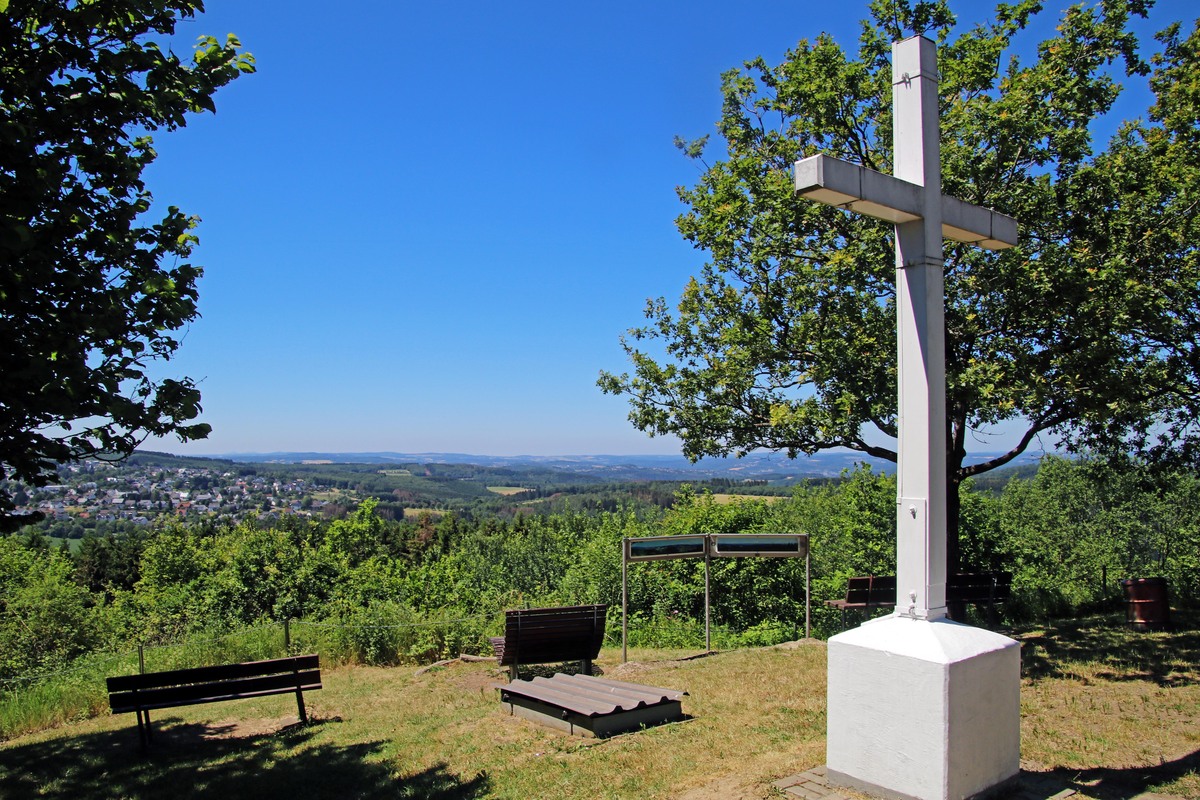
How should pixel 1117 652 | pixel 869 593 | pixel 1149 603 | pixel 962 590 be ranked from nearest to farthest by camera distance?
pixel 1117 652, pixel 1149 603, pixel 962 590, pixel 869 593

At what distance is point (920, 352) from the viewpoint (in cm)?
485

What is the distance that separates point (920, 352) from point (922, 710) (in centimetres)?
207

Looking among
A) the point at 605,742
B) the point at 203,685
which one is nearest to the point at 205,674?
the point at 203,685

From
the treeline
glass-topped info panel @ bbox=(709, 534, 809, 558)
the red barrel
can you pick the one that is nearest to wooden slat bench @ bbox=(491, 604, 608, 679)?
glass-topped info panel @ bbox=(709, 534, 809, 558)

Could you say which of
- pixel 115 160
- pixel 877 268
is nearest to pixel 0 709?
pixel 115 160

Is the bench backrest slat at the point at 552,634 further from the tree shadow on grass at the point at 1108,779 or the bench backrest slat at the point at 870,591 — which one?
the tree shadow on grass at the point at 1108,779

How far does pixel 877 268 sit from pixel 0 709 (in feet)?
37.2

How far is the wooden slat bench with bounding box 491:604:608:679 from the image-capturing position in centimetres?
923

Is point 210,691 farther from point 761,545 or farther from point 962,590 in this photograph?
point 962,590

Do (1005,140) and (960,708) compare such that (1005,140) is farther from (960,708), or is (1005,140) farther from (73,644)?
(73,644)

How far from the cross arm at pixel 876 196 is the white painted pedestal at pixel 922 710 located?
2471 millimetres

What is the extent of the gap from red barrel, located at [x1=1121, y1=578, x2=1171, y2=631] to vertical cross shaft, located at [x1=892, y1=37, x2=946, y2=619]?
8.01 m

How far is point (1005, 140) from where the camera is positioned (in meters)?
8.45

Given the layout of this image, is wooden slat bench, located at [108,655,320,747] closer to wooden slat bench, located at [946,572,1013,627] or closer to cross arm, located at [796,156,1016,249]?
cross arm, located at [796,156,1016,249]
